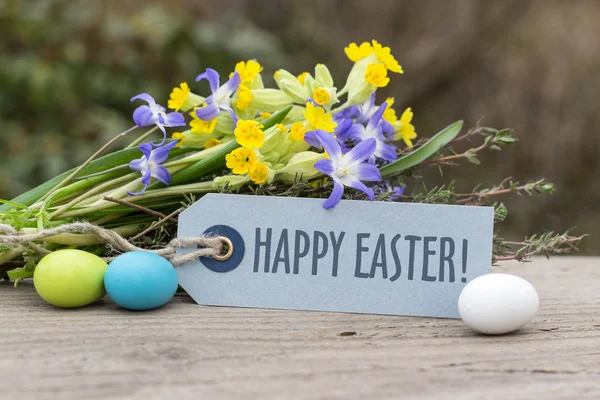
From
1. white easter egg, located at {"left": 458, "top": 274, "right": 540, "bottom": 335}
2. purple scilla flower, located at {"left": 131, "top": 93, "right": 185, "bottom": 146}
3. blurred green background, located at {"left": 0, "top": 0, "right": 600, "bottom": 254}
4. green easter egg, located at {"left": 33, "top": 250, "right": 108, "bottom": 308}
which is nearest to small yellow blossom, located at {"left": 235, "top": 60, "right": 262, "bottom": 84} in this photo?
purple scilla flower, located at {"left": 131, "top": 93, "right": 185, "bottom": 146}

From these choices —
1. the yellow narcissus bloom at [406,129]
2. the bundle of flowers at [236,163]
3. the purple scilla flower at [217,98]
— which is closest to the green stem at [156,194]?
the bundle of flowers at [236,163]

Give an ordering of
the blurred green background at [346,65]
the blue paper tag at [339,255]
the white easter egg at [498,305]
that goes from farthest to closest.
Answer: the blurred green background at [346,65] → the blue paper tag at [339,255] → the white easter egg at [498,305]

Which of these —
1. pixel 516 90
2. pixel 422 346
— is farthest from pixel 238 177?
pixel 516 90

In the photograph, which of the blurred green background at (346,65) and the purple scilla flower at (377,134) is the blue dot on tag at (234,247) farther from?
the blurred green background at (346,65)

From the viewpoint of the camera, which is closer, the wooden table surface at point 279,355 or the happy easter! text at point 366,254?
the wooden table surface at point 279,355

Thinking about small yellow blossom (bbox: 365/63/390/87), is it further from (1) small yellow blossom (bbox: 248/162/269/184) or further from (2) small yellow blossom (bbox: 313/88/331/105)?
(1) small yellow blossom (bbox: 248/162/269/184)

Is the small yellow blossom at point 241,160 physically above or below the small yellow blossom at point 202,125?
below

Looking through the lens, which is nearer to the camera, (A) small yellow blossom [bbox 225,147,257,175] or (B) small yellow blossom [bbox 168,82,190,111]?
(A) small yellow blossom [bbox 225,147,257,175]

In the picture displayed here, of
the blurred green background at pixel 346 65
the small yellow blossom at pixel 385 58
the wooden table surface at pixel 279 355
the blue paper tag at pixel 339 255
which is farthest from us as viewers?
the blurred green background at pixel 346 65
